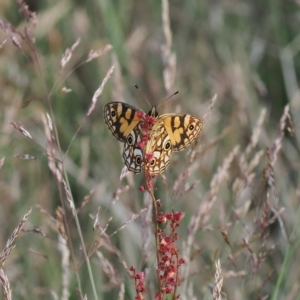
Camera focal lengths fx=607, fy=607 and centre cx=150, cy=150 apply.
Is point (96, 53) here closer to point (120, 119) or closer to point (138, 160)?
point (120, 119)

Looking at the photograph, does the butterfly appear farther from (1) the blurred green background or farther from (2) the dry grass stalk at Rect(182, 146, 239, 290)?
(1) the blurred green background

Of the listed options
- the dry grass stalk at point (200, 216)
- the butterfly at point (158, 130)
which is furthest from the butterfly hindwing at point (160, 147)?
the dry grass stalk at point (200, 216)

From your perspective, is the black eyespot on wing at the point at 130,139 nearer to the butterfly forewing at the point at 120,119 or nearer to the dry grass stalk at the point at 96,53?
the butterfly forewing at the point at 120,119

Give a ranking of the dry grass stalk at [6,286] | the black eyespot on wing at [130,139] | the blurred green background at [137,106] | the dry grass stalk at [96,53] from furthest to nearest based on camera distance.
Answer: the blurred green background at [137,106] < the dry grass stalk at [96,53] < the black eyespot on wing at [130,139] < the dry grass stalk at [6,286]

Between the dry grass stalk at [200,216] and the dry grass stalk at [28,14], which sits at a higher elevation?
the dry grass stalk at [28,14]

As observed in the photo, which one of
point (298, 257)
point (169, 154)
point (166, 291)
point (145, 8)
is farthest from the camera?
point (145, 8)

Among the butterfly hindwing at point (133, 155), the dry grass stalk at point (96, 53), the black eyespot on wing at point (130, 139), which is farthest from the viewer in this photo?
the dry grass stalk at point (96, 53)

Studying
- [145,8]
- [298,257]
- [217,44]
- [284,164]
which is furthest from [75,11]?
[298,257]

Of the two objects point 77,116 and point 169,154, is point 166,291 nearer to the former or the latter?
point 169,154

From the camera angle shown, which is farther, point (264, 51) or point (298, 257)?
point (264, 51)

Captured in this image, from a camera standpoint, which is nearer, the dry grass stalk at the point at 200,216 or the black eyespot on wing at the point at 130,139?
the black eyespot on wing at the point at 130,139
